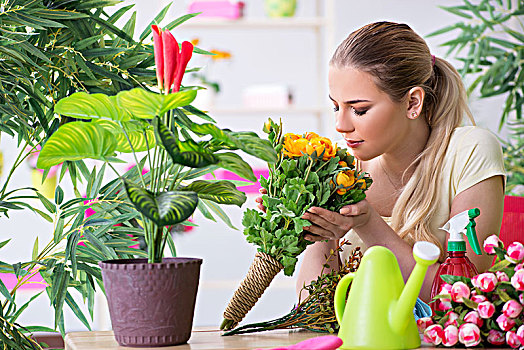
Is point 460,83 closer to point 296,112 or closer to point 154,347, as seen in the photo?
point 154,347

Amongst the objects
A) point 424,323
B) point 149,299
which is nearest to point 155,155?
point 149,299

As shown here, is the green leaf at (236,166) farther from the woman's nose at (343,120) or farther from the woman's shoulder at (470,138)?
the woman's shoulder at (470,138)

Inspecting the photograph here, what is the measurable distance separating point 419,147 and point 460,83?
7.3 inches

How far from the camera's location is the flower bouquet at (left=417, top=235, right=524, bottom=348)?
0.87 m

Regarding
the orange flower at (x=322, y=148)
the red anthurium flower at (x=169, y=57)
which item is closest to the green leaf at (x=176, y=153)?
the red anthurium flower at (x=169, y=57)

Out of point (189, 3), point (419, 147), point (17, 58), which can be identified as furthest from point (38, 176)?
point (419, 147)

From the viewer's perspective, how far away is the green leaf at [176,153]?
2.76 ft

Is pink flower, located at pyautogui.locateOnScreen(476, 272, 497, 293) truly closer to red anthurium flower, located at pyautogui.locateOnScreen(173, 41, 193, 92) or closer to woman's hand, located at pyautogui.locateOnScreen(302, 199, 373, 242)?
woman's hand, located at pyautogui.locateOnScreen(302, 199, 373, 242)

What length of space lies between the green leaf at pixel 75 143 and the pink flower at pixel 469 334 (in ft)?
1.89

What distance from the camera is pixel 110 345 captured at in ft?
3.17

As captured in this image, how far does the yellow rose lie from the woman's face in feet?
1.04

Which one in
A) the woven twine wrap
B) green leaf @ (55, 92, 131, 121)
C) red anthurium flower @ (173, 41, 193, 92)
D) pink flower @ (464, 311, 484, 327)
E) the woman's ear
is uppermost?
red anthurium flower @ (173, 41, 193, 92)

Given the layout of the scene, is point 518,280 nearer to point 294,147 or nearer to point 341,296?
point 341,296

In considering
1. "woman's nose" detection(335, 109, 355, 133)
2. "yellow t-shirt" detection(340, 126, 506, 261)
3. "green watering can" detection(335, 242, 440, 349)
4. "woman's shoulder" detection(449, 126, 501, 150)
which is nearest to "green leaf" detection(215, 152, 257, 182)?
"green watering can" detection(335, 242, 440, 349)
